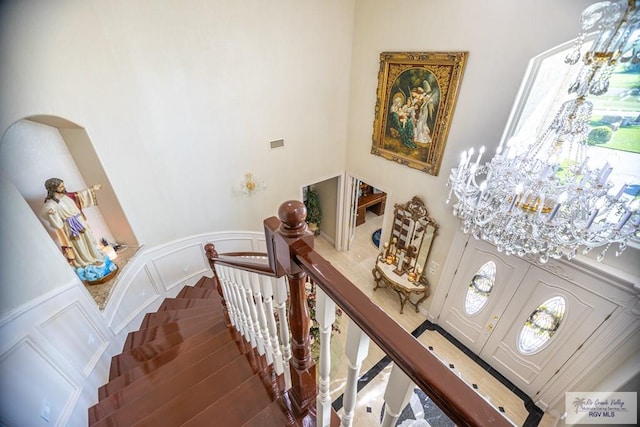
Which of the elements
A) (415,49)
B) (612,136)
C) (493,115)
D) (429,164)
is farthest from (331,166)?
(612,136)

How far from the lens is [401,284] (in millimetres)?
4469

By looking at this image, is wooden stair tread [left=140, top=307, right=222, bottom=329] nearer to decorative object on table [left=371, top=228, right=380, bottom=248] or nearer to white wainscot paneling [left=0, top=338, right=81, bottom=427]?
white wainscot paneling [left=0, top=338, right=81, bottom=427]

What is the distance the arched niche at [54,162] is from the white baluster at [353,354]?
3098mm

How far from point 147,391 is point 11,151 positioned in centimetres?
240

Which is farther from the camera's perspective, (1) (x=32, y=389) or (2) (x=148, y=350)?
(2) (x=148, y=350)

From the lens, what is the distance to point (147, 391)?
6.28 ft

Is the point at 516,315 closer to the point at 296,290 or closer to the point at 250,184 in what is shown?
the point at 296,290

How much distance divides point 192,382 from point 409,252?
11.9 feet

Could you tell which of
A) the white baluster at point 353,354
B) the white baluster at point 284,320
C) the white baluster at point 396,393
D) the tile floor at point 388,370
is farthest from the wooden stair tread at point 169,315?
the white baluster at point 396,393

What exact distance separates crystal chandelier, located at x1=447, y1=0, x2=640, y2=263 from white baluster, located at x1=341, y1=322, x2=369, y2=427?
1.78 meters

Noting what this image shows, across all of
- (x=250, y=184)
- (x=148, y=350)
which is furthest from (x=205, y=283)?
(x=250, y=184)

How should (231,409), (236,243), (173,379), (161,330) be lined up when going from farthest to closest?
(236,243), (161,330), (173,379), (231,409)

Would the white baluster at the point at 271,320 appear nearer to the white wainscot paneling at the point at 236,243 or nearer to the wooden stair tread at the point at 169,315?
the wooden stair tread at the point at 169,315

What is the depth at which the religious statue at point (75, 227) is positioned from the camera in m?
2.36
